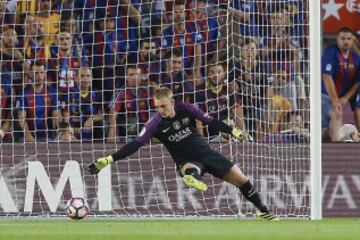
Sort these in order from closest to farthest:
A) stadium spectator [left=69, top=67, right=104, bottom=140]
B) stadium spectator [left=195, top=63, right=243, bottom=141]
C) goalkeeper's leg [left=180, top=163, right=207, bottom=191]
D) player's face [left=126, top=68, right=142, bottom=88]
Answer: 1. goalkeeper's leg [left=180, top=163, right=207, bottom=191]
2. stadium spectator [left=195, top=63, right=243, bottom=141]
3. stadium spectator [left=69, top=67, right=104, bottom=140]
4. player's face [left=126, top=68, right=142, bottom=88]

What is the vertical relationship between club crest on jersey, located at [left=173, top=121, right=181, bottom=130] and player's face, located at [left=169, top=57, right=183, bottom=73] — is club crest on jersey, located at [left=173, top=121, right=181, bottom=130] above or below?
below

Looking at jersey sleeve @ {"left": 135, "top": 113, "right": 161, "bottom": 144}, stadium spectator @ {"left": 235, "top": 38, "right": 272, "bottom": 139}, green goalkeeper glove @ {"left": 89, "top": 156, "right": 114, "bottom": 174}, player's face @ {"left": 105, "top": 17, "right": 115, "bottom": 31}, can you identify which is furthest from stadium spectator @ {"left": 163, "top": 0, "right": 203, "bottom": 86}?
green goalkeeper glove @ {"left": 89, "top": 156, "right": 114, "bottom": 174}

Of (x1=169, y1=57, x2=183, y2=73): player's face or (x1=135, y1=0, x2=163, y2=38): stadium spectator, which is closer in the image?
(x1=169, y1=57, x2=183, y2=73): player's face

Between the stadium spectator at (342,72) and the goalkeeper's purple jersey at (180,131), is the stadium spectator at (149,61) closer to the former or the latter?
the goalkeeper's purple jersey at (180,131)

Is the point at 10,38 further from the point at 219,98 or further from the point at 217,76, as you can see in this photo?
the point at 219,98

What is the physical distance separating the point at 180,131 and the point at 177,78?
238 cm

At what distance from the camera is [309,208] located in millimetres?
17656

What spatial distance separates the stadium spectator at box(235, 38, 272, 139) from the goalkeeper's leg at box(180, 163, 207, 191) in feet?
7.77

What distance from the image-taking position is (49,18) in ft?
62.4

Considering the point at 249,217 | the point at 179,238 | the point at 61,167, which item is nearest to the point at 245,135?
the point at 249,217

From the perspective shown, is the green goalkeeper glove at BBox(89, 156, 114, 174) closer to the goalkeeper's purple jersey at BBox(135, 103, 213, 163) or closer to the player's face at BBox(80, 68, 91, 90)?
the goalkeeper's purple jersey at BBox(135, 103, 213, 163)

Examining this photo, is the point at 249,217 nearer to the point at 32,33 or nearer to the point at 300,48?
the point at 300,48

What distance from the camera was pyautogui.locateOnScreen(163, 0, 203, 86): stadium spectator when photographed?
1845 centimetres

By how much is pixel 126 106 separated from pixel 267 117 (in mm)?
2346
